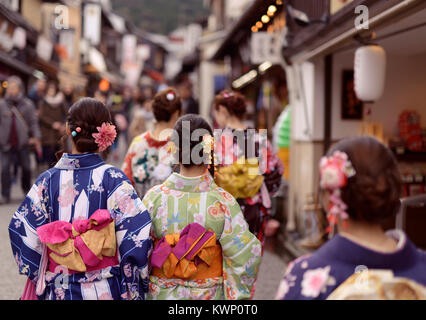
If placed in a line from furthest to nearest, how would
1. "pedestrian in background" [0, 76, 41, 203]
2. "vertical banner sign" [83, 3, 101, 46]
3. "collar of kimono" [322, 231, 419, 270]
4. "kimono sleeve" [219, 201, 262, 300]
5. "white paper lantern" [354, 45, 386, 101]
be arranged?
"vertical banner sign" [83, 3, 101, 46]
"pedestrian in background" [0, 76, 41, 203]
"white paper lantern" [354, 45, 386, 101]
"kimono sleeve" [219, 201, 262, 300]
"collar of kimono" [322, 231, 419, 270]

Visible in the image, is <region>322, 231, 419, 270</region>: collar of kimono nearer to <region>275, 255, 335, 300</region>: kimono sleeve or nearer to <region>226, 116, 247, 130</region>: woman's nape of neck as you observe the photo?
<region>275, 255, 335, 300</region>: kimono sleeve

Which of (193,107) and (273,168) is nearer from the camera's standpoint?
(273,168)

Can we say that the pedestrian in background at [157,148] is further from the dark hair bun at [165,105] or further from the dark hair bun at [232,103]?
the dark hair bun at [232,103]

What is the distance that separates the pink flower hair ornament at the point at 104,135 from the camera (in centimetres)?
324

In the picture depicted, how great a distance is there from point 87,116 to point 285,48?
639 cm

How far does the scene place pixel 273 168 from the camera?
5.34m

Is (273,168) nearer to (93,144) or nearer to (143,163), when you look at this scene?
(143,163)

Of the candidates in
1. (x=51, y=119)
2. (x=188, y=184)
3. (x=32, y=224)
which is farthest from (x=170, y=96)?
(x=51, y=119)

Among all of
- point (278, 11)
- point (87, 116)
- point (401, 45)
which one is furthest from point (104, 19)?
point (87, 116)

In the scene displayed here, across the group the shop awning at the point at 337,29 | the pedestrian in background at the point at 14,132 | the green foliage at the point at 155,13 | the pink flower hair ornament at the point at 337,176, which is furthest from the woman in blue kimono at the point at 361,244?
the green foliage at the point at 155,13

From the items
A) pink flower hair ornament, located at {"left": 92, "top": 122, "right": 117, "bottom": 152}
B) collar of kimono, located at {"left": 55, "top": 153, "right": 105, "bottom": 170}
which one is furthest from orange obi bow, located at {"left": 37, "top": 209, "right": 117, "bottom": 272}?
pink flower hair ornament, located at {"left": 92, "top": 122, "right": 117, "bottom": 152}

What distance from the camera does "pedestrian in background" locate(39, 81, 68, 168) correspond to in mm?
11906

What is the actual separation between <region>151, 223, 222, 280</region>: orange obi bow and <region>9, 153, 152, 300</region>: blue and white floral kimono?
0.34 ft
